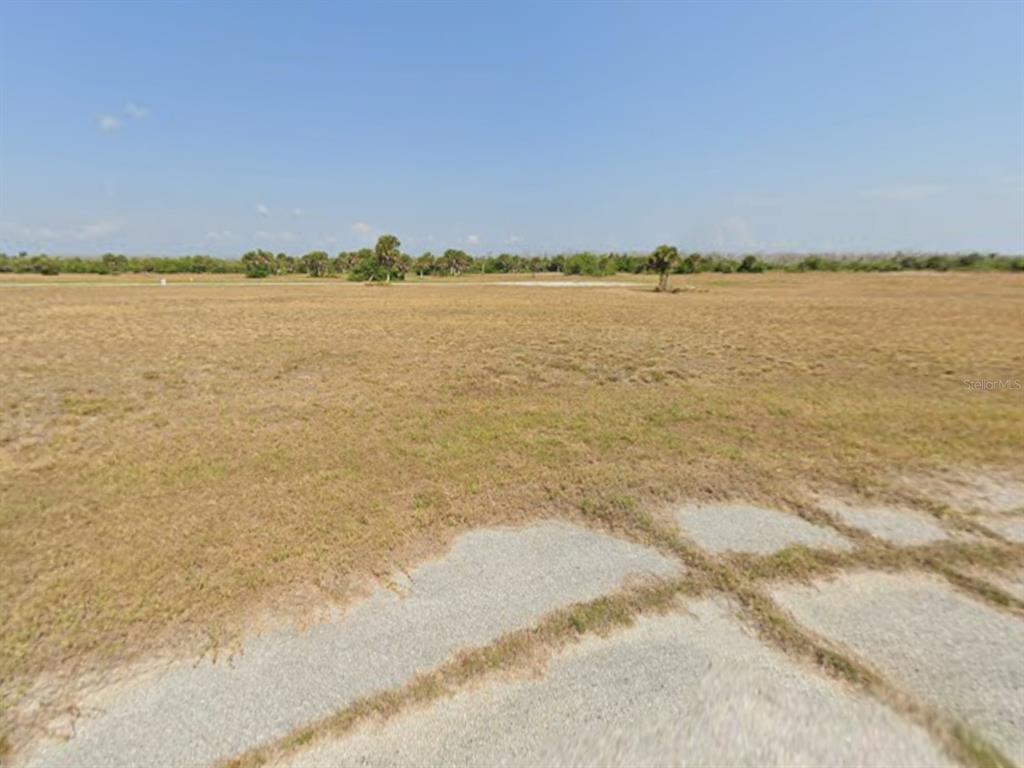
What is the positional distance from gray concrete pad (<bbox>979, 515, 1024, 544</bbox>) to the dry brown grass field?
460 mm

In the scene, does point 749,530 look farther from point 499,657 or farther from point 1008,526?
point 499,657

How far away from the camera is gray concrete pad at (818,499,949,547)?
3.42 metres

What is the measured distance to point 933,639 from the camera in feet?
7.95

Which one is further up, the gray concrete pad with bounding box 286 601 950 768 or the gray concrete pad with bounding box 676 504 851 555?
the gray concrete pad with bounding box 286 601 950 768

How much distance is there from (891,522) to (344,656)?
13.2 ft

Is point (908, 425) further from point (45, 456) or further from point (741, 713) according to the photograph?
point (45, 456)

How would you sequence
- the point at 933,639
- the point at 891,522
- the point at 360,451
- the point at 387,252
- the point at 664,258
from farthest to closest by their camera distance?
1. the point at 387,252
2. the point at 664,258
3. the point at 360,451
4. the point at 891,522
5. the point at 933,639

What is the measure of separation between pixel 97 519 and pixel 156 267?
328 feet

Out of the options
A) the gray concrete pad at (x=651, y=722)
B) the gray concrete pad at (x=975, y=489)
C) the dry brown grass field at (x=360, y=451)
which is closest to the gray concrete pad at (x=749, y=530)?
the dry brown grass field at (x=360, y=451)

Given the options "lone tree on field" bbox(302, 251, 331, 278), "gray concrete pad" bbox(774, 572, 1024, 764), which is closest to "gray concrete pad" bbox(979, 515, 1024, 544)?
"gray concrete pad" bbox(774, 572, 1024, 764)

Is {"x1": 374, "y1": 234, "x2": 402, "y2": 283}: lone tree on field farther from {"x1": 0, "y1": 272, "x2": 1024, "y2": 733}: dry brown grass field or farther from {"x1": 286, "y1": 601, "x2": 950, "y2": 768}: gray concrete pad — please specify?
{"x1": 286, "y1": 601, "x2": 950, "y2": 768}: gray concrete pad

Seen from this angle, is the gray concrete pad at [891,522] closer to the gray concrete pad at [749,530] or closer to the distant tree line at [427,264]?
the gray concrete pad at [749,530]

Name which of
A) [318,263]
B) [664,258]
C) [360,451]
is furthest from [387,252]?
[360,451]

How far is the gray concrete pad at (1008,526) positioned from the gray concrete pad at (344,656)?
262 cm
